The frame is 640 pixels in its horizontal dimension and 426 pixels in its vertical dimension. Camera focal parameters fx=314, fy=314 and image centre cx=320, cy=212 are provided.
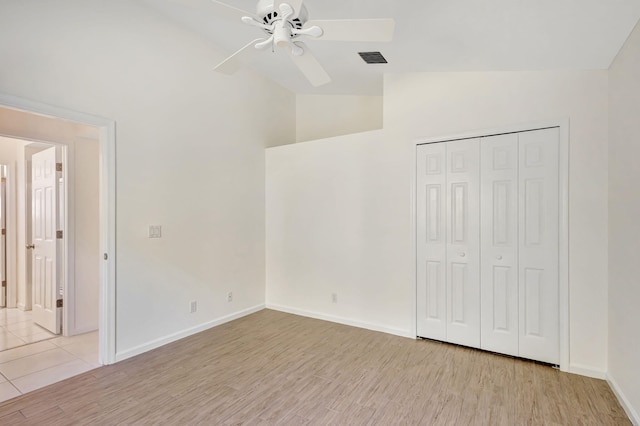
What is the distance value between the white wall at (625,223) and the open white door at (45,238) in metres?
5.49

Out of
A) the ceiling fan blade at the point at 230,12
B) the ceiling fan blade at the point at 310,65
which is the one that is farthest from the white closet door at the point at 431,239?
the ceiling fan blade at the point at 230,12

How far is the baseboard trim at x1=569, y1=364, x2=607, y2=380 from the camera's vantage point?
264 centimetres

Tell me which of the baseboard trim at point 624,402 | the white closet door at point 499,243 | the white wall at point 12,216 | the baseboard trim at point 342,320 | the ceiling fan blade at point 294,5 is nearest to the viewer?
the ceiling fan blade at point 294,5

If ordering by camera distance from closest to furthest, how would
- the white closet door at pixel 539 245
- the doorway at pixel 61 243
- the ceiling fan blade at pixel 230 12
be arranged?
the ceiling fan blade at pixel 230 12 < the white closet door at pixel 539 245 < the doorway at pixel 61 243

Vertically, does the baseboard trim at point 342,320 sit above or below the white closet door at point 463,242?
below

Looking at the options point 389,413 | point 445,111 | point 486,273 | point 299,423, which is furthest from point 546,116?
point 299,423

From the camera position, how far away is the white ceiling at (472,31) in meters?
2.10

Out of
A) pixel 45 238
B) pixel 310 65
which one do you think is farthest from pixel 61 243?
pixel 310 65

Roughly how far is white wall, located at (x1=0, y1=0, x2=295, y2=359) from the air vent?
1.80 m

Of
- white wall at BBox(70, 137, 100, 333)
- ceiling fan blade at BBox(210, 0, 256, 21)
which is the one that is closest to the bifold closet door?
ceiling fan blade at BBox(210, 0, 256, 21)

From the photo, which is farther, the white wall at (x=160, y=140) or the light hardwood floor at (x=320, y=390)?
the white wall at (x=160, y=140)

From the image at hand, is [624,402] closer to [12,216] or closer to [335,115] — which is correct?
[335,115]

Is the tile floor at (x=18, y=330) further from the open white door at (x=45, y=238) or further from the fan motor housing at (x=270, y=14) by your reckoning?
the fan motor housing at (x=270, y=14)

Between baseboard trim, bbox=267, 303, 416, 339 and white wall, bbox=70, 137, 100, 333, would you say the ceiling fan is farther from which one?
white wall, bbox=70, 137, 100, 333
